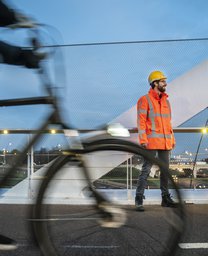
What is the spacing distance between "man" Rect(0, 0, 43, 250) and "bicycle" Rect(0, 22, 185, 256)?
0.20 feet

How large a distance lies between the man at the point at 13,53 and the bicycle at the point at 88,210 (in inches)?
2.4

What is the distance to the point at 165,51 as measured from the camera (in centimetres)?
712

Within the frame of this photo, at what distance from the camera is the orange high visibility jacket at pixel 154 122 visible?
5.21 m

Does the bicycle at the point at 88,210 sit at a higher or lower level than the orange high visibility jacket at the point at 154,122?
lower

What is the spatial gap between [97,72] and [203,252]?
4061 mm

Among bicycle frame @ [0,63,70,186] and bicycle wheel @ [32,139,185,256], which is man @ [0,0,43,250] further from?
bicycle wheel @ [32,139,185,256]

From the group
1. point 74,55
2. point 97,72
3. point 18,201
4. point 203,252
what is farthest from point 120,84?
point 203,252

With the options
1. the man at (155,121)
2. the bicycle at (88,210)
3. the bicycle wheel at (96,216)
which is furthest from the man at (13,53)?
the man at (155,121)

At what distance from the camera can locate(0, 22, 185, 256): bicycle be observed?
6.73ft

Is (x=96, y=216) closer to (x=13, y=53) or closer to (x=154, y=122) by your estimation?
(x=13, y=53)

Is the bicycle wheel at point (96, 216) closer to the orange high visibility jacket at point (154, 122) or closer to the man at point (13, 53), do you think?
the man at point (13, 53)

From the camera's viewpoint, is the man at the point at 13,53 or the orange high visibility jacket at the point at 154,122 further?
the orange high visibility jacket at the point at 154,122

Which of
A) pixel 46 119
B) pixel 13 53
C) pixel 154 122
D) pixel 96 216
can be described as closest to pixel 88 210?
pixel 96 216

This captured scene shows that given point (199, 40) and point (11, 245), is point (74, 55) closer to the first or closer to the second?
point (199, 40)
